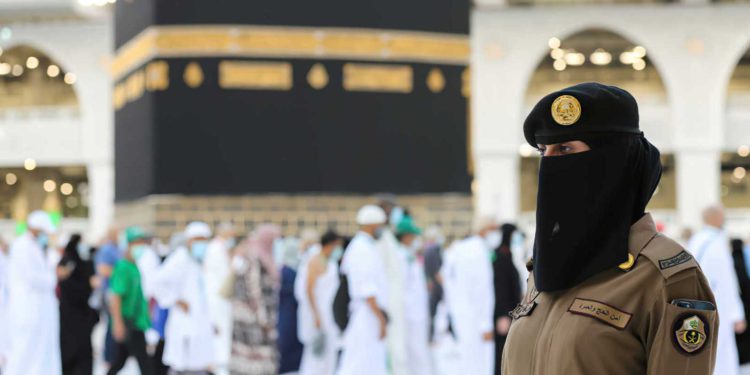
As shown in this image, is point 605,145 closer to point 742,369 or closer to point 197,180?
point 742,369

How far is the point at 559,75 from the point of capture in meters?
28.4

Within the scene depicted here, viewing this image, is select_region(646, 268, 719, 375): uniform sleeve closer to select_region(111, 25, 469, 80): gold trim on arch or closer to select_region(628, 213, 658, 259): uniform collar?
select_region(628, 213, 658, 259): uniform collar

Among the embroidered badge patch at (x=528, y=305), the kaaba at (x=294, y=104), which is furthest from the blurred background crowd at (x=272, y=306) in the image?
the embroidered badge patch at (x=528, y=305)

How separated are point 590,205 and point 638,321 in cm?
20

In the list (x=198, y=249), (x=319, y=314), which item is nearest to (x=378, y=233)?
(x=319, y=314)

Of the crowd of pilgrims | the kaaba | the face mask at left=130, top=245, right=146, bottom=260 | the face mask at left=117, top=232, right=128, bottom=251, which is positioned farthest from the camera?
the kaaba

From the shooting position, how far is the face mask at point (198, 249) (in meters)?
9.37

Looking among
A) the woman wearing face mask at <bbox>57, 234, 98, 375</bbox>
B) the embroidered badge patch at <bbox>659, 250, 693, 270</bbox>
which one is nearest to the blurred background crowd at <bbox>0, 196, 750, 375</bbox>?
the woman wearing face mask at <bbox>57, 234, 98, 375</bbox>

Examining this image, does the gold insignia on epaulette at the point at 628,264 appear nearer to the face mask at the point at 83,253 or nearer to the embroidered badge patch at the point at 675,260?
the embroidered badge patch at the point at 675,260

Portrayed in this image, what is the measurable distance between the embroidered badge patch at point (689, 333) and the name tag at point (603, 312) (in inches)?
3.2

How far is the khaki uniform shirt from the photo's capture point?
1.87 m

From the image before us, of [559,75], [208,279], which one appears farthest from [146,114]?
[559,75]

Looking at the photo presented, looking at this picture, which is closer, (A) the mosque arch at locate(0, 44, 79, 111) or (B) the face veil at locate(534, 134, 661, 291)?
(B) the face veil at locate(534, 134, 661, 291)

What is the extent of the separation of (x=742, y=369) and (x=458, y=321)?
6.45 ft
